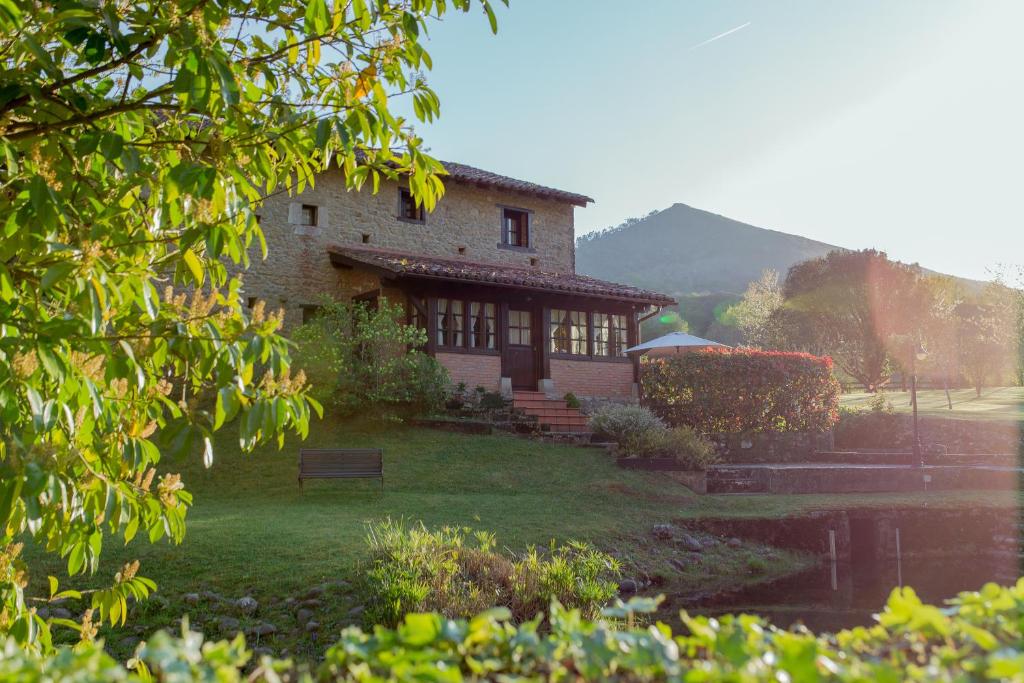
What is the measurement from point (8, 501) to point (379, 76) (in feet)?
7.10

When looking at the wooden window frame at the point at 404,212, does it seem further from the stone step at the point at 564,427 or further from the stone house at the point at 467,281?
the stone step at the point at 564,427

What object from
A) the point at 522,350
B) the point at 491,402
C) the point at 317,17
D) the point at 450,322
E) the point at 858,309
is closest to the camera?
the point at 317,17

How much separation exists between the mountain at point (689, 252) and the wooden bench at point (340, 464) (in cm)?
9496

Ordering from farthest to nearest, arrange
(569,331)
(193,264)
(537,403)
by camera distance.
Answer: (569,331) < (537,403) < (193,264)

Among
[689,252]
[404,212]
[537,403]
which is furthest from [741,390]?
[689,252]

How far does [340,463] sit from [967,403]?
97.5 ft

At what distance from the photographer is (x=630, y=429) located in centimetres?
1650

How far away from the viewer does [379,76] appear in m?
3.50

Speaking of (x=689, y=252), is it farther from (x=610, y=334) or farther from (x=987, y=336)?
(x=610, y=334)

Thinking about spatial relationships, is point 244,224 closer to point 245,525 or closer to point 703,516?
point 245,525

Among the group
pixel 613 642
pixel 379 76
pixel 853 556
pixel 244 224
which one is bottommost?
pixel 853 556

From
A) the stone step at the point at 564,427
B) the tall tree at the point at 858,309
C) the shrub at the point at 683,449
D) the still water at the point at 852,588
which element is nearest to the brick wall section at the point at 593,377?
the stone step at the point at 564,427

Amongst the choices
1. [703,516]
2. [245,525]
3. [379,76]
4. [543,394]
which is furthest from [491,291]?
[379,76]

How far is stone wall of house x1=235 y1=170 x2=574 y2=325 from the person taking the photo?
19453 millimetres
